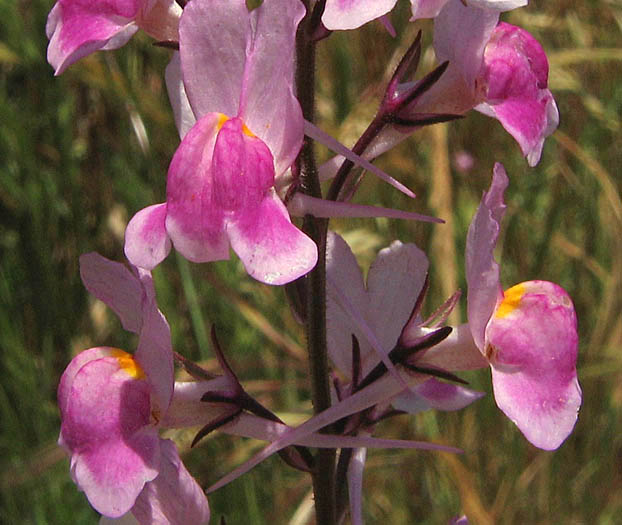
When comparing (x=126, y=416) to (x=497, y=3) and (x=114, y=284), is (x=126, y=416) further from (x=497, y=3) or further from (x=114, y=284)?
(x=497, y=3)

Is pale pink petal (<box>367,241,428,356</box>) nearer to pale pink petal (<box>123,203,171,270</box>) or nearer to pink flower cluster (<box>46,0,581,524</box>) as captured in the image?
pink flower cluster (<box>46,0,581,524</box>)

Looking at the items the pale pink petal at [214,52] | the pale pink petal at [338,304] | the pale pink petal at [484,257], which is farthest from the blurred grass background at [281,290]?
the pale pink petal at [214,52]

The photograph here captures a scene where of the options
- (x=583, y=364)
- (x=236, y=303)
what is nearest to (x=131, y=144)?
(x=236, y=303)

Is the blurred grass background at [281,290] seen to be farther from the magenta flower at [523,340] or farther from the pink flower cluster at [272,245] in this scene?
the magenta flower at [523,340]

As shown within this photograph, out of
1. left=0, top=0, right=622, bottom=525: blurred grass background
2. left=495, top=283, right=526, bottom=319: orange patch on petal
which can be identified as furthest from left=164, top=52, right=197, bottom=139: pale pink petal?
left=0, top=0, right=622, bottom=525: blurred grass background

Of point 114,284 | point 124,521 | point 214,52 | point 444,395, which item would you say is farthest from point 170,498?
point 214,52

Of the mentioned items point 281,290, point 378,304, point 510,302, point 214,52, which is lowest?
point 281,290
